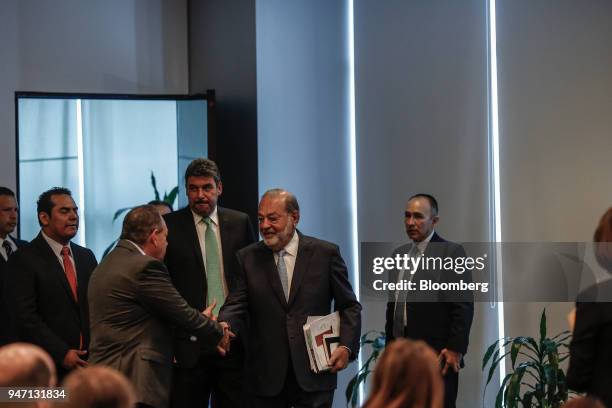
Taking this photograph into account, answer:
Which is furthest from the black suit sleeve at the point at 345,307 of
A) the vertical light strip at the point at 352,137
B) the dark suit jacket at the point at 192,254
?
the vertical light strip at the point at 352,137

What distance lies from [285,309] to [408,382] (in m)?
2.41

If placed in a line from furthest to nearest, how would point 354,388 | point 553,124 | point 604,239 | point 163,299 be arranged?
point 354,388, point 553,124, point 163,299, point 604,239

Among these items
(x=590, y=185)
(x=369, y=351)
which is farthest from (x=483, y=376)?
(x=590, y=185)

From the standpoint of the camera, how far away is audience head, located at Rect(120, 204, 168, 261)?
442 centimetres

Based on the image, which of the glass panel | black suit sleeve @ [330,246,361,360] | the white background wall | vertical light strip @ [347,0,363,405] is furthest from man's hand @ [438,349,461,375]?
the white background wall

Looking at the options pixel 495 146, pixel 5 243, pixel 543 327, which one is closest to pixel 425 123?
pixel 495 146

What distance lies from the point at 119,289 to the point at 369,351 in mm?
2786

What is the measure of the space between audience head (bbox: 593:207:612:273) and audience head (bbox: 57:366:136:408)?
177 centimetres

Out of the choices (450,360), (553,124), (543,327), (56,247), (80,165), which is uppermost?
(553,124)

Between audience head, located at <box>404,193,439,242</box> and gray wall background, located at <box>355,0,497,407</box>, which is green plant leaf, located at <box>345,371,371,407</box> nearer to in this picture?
gray wall background, located at <box>355,0,497,407</box>

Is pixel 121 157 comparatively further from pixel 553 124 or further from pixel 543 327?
pixel 543 327

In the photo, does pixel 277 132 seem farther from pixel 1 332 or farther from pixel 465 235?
pixel 1 332

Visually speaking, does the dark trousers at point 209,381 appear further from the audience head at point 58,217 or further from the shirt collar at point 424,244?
the shirt collar at point 424,244

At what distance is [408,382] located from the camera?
7.95 feet
